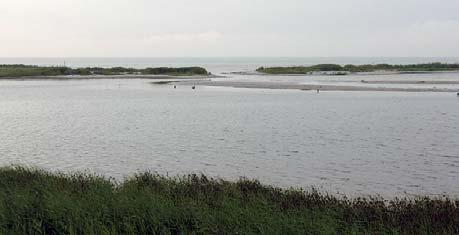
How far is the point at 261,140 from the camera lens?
2583 centimetres

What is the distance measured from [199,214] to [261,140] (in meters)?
16.8

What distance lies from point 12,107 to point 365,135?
30.3 m

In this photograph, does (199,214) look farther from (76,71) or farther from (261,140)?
(76,71)

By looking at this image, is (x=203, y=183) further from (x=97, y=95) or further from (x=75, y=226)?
(x=97, y=95)

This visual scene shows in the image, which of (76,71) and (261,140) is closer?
(261,140)

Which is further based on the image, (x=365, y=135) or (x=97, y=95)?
(x=97, y=95)

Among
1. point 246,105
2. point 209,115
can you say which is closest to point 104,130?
point 209,115

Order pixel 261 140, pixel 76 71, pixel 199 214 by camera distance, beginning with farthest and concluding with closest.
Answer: pixel 76 71 < pixel 261 140 < pixel 199 214

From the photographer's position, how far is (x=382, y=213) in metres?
10.8

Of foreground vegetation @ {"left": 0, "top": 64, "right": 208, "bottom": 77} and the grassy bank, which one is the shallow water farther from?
foreground vegetation @ {"left": 0, "top": 64, "right": 208, "bottom": 77}

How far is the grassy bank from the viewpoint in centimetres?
886

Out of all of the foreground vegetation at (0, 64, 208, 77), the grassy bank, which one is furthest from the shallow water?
the foreground vegetation at (0, 64, 208, 77)

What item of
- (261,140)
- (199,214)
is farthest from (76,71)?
(199,214)

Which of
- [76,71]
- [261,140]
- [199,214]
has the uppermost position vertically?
[76,71]
